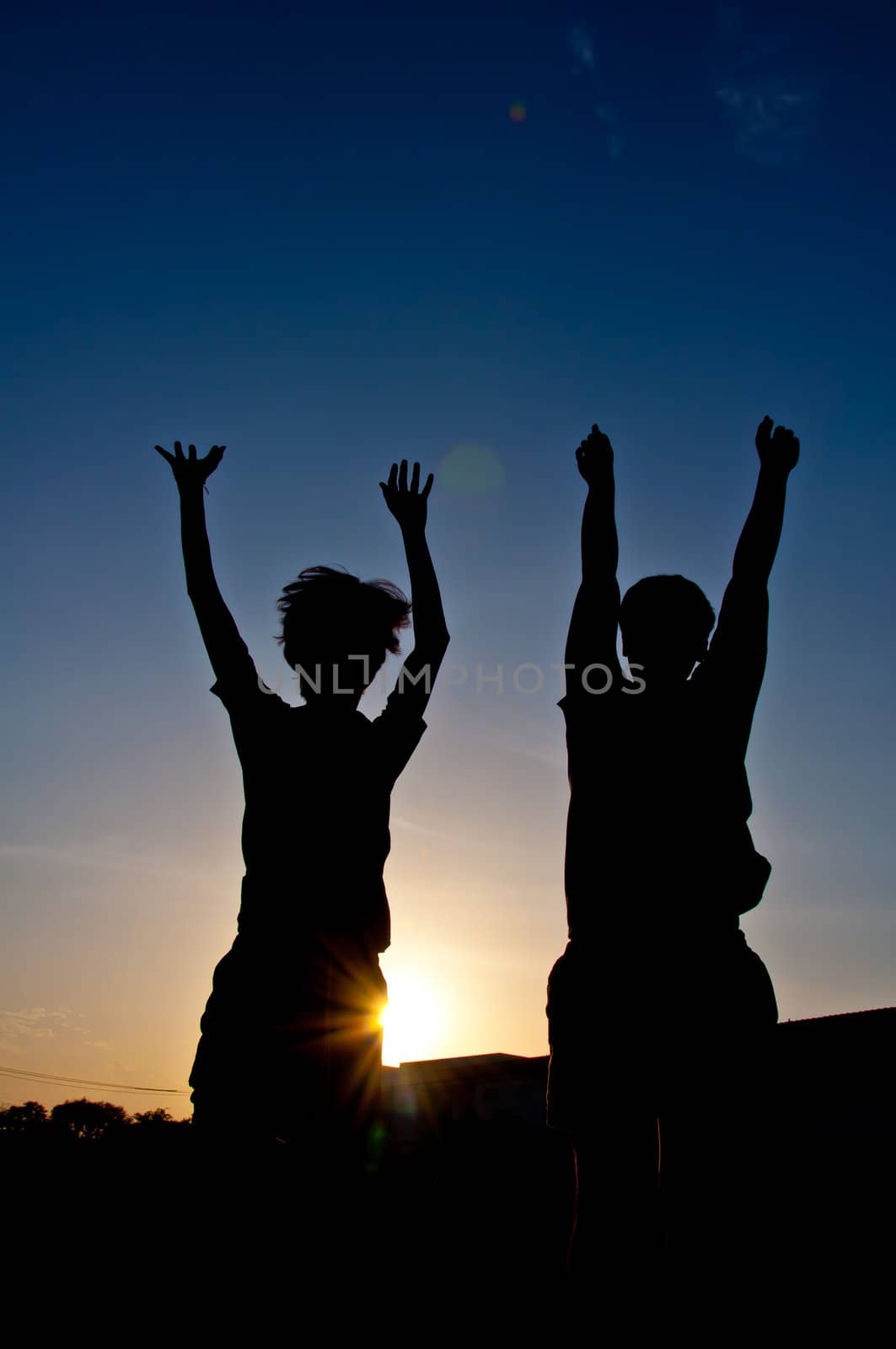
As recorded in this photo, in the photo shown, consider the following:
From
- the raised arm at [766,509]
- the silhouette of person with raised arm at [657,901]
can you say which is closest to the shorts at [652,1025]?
the silhouette of person with raised arm at [657,901]

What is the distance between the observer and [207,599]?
3.06m

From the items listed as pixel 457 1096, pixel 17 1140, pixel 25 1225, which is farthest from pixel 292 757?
pixel 457 1096

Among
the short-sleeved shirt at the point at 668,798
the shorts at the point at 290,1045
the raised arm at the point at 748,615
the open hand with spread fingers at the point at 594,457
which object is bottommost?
the shorts at the point at 290,1045

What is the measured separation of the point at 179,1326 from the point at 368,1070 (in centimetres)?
74

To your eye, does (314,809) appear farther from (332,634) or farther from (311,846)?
(332,634)

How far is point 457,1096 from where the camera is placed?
32500mm

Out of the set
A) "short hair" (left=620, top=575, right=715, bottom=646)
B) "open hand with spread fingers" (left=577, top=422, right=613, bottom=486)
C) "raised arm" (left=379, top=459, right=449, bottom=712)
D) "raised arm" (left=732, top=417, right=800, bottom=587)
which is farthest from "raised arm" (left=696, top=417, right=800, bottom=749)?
"raised arm" (left=379, top=459, right=449, bottom=712)

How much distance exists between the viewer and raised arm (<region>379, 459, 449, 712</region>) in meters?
3.24

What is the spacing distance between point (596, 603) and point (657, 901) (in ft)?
2.95

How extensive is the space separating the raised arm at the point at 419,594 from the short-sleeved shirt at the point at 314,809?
11cm

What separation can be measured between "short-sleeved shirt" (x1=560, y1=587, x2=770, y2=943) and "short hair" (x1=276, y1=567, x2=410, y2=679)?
85 centimetres

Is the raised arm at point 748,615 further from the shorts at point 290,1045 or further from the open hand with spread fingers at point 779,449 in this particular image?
the shorts at point 290,1045

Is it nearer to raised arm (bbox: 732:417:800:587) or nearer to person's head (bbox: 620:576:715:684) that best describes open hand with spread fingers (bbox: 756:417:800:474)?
raised arm (bbox: 732:417:800:587)

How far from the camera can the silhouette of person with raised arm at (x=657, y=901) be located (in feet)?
7.29
